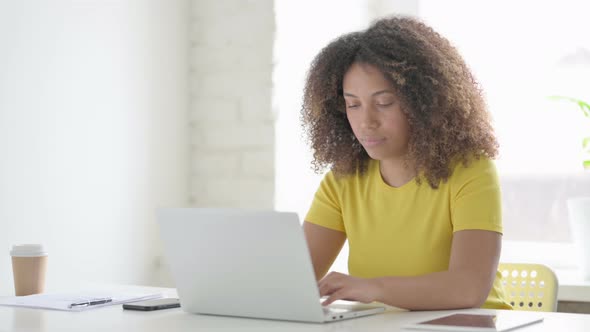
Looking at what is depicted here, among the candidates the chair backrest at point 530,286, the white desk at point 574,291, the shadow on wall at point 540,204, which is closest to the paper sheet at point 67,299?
the chair backrest at point 530,286

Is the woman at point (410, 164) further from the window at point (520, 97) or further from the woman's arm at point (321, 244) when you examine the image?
the window at point (520, 97)

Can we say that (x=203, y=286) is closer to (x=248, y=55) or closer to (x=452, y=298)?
(x=452, y=298)

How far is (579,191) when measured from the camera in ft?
9.01

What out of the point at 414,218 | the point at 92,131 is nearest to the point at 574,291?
the point at 414,218

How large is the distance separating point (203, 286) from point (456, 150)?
63 centimetres

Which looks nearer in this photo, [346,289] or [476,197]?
[346,289]

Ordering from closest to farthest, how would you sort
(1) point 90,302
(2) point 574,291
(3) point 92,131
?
(1) point 90,302 → (2) point 574,291 → (3) point 92,131

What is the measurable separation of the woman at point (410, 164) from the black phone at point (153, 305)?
0.29 m

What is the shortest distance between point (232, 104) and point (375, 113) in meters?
1.00

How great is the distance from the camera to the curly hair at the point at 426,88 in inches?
70.7

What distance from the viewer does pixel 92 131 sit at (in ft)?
8.05

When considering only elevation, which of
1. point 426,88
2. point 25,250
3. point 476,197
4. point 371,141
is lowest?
point 25,250

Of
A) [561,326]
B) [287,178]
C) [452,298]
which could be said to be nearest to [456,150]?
[452,298]

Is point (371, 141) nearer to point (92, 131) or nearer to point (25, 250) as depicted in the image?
point (25, 250)
